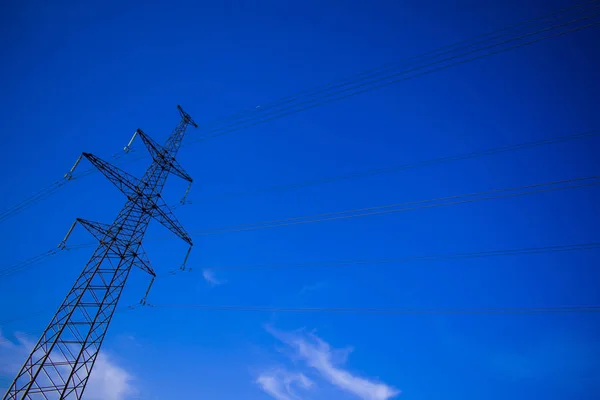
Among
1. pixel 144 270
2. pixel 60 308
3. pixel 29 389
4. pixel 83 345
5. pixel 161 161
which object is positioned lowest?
pixel 29 389

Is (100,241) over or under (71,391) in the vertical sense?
over

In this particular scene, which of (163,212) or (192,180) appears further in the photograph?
(192,180)

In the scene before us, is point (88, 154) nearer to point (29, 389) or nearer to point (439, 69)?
point (29, 389)

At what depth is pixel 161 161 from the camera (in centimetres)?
1730

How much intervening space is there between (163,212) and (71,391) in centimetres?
899

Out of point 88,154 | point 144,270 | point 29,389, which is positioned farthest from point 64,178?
point 29,389

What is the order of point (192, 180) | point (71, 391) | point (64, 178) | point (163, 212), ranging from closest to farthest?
1. point (71, 391)
2. point (64, 178)
3. point (163, 212)
4. point (192, 180)

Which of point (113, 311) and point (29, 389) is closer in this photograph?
point (29, 389)

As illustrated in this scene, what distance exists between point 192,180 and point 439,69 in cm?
1704

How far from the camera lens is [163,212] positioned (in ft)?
51.9

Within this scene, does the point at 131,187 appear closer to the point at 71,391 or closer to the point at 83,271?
the point at 83,271

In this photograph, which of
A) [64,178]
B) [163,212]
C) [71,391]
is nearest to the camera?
[71,391]

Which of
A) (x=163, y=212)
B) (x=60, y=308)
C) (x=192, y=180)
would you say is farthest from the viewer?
(x=192, y=180)

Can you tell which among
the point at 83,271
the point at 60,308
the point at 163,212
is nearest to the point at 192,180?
the point at 163,212
